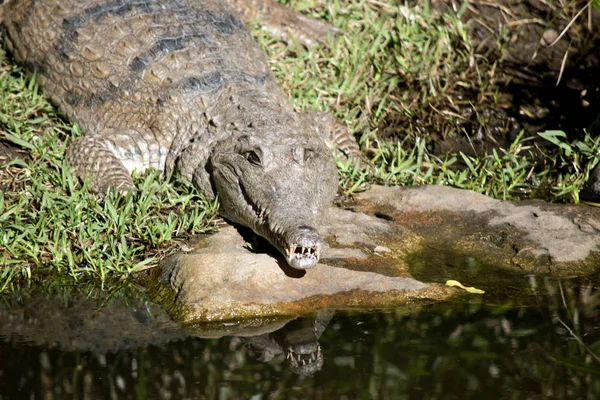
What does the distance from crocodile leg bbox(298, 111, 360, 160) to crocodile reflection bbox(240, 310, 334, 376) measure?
77.8 inches

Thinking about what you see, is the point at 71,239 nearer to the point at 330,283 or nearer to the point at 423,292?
the point at 330,283

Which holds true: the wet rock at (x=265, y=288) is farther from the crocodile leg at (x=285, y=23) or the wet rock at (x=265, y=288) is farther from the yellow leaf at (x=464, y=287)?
the crocodile leg at (x=285, y=23)

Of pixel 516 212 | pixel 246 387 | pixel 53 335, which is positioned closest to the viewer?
pixel 246 387

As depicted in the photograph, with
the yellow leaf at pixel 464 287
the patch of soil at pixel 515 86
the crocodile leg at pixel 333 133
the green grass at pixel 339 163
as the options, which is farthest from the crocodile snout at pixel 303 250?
the patch of soil at pixel 515 86

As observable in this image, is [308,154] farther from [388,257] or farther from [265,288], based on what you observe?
[265,288]

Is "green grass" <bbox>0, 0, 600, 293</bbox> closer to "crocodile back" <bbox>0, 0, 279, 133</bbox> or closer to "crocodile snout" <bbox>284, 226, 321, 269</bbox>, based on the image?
"crocodile back" <bbox>0, 0, 279, 133</bbox>

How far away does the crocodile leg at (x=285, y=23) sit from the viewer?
7.10 meters

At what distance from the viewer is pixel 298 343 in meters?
3.81

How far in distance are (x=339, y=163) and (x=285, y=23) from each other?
201 centimetres

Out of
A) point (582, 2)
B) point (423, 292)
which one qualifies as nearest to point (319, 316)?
point (423, 292)

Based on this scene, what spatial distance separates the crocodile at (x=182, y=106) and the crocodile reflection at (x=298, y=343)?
0.56 metres

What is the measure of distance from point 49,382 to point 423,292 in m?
1.86

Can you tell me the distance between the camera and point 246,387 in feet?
11.1

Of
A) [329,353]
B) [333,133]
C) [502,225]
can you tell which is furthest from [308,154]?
[329,353]
